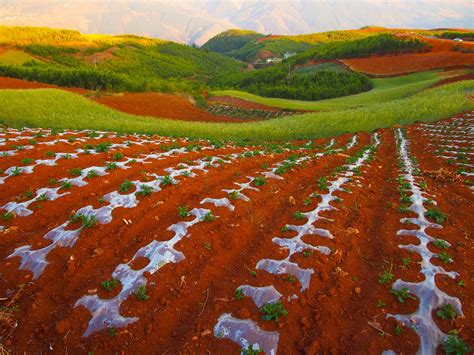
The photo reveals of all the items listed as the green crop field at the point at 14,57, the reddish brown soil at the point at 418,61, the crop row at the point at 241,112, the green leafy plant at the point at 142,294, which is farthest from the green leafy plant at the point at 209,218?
the green crop field at the point at 14,57

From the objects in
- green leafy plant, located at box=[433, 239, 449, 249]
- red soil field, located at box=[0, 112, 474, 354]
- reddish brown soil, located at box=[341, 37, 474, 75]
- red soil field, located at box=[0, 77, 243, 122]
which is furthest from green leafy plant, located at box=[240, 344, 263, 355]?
reddish brown soil, located at box=[341, 37, 474, 75]

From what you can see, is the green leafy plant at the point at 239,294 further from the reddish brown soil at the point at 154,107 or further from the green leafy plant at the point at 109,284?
the reddish brown soil at the point at 154,107

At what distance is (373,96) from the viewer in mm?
46969

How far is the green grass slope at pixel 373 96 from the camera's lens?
142 ft

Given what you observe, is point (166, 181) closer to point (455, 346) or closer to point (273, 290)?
point (273, 290)

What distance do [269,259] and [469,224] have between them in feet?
18.5

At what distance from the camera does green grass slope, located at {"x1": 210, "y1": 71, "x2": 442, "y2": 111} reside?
1708 inches

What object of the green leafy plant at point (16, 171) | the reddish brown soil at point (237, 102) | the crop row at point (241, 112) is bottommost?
the crop row at point (241, 112)

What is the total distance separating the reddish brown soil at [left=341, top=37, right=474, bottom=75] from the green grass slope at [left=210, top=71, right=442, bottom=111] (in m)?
3.54

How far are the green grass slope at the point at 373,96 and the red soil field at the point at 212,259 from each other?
35.1 m

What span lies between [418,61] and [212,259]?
238 feet

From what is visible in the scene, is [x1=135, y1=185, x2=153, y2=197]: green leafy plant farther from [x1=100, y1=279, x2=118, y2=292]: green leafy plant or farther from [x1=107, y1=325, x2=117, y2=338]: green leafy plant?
[x1=107, y1=325, x2=117, y2=338]: green leafy plant

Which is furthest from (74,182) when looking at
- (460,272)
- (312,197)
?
(460,272)

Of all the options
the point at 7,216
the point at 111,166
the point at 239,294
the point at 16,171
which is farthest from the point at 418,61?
the point at 7,216
